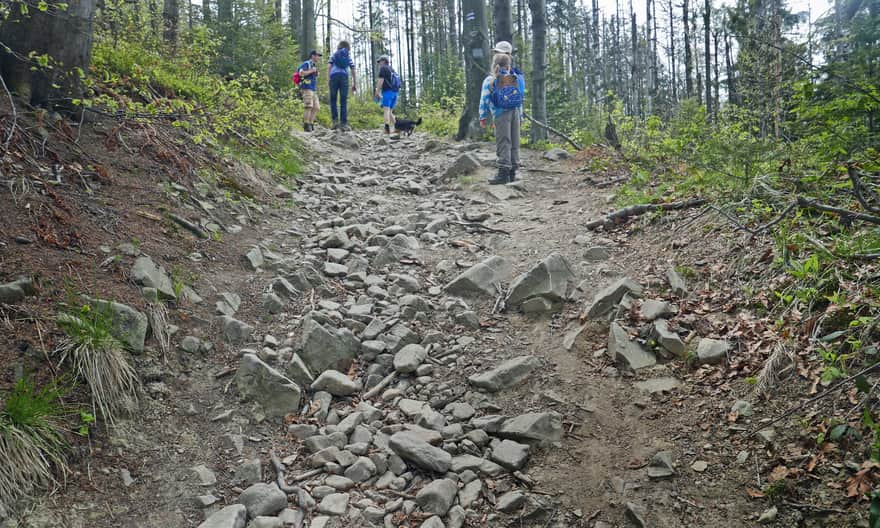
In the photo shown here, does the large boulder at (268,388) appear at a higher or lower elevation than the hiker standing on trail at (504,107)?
lower

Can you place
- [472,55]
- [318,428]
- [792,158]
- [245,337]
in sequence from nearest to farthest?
[318,428]
[245,337]
[792,158]
[472,55]

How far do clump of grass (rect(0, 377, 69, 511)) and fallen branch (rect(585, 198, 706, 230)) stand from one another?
5519 millimetres

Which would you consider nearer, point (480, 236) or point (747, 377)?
point (747, 377)

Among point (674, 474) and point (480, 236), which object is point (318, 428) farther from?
point (480, 236)

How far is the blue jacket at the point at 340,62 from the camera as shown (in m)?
13.4

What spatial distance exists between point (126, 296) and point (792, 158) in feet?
20.5

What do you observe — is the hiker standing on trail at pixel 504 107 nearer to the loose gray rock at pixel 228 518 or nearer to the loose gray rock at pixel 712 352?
the loose gray rock at pixel 712 352

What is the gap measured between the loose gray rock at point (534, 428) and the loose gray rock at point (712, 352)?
3.65ft

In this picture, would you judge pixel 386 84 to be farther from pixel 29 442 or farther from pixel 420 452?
pixel 29 442

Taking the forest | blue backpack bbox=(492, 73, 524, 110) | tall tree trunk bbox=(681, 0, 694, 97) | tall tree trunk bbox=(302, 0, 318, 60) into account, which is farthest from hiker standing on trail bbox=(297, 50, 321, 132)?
tall tree trunk bbox=(681, 0, 694, 97)

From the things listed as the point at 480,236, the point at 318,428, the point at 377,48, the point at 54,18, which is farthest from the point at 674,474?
the point at 377,48

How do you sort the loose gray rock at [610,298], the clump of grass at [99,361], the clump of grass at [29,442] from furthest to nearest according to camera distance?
the loose gray rock at [610,298] < the clump of grass at [99,361] < the clump of grass at [29,442]

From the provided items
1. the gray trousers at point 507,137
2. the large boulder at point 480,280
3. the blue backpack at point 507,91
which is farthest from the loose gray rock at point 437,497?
the blue backpack at point 507,91

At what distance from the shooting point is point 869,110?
411cm
